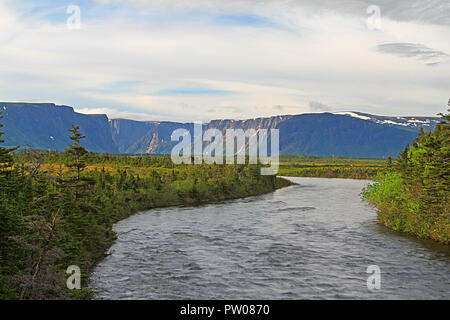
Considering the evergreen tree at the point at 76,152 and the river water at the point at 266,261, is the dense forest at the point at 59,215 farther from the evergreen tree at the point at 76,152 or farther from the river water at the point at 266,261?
the river water at the point at 266,261

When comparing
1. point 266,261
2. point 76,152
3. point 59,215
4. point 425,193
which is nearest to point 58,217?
point 59,215

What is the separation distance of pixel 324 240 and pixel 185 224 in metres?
24.0

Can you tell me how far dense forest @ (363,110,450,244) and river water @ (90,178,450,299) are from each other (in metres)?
2.47

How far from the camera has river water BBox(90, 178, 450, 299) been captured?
34319 millimetres

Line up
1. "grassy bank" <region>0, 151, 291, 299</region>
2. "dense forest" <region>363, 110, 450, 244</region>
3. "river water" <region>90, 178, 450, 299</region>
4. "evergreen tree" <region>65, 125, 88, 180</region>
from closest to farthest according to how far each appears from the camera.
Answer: "grassy bank" <region>0, 151, 291, 299</region>, "river water" <region>90, 178, 450, 299</region>, "evergreen tree" <region>65, 125, 88, 180</region>, "dense forest" <region>363, 110, 450, 244</region>

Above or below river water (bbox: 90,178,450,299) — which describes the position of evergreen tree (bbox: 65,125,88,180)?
above

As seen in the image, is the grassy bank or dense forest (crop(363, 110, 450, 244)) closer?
the grassy bank

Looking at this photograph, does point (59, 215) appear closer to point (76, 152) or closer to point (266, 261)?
point (76, 152)

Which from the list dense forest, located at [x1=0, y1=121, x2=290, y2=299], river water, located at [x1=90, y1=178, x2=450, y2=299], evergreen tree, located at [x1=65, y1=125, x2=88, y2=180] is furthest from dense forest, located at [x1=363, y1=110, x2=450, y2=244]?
evergreen tree, located at [x1=65, y1=125, x2=88, y2=180]

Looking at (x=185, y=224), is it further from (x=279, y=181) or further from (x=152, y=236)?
(x=279, y=181)

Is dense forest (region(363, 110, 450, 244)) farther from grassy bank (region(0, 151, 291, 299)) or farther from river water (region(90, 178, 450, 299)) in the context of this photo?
grassy bank (region(0, 151, 291, 299))

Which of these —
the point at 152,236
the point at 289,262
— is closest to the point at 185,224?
the point at 152,236

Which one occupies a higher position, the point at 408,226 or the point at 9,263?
the point at 9,263
